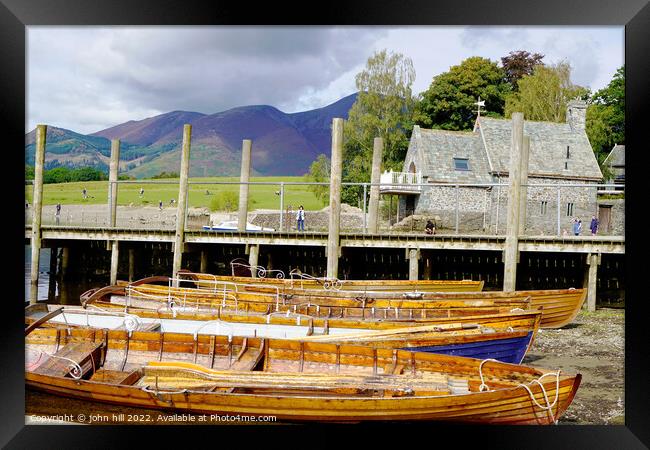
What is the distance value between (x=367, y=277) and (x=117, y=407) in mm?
9710

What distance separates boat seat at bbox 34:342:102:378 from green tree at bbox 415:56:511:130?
27.1 m

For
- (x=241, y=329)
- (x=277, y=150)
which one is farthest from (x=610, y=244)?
(x=277, y=150)

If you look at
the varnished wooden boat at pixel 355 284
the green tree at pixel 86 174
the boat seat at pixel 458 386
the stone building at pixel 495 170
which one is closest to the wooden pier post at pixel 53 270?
the varnished wooden boat at pixel 355 284

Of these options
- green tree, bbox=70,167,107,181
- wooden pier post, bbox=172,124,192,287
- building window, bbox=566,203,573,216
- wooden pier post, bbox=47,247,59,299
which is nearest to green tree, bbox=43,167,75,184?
green tree, bbox=70,167,107,181

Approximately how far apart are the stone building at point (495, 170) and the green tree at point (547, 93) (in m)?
3.09

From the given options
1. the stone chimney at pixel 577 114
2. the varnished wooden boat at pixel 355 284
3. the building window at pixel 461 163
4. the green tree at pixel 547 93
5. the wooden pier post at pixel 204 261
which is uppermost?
the green tree at pixel 547 93

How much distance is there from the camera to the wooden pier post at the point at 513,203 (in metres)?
11.8

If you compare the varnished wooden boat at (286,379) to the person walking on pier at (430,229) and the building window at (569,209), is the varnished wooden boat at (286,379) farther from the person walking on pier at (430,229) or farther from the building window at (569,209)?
the building window at (569,209)

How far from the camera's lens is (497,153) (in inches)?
991

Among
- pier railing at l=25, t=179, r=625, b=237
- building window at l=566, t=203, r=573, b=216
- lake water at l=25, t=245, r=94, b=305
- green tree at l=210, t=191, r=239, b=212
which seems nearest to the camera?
lake water at l=25, t=245, r=94, b=305

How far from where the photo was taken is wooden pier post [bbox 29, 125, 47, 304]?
13.2 m

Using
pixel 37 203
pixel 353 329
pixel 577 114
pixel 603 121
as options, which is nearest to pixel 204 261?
pixel 37 203

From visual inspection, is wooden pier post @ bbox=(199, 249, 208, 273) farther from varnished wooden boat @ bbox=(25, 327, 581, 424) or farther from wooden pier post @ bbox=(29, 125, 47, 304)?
varnished wooden boat @ bbox=(25, 327, 581, 424)

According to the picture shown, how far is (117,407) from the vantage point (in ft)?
18.7
